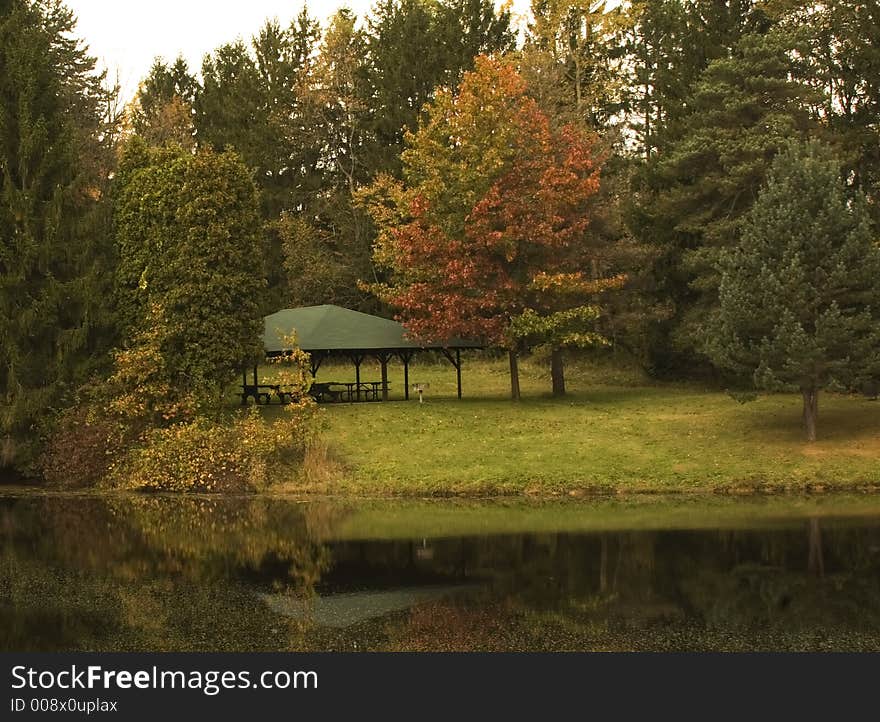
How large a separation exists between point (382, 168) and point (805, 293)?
3308 cm

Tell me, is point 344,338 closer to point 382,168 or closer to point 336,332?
point 336,332

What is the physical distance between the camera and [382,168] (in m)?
59.6

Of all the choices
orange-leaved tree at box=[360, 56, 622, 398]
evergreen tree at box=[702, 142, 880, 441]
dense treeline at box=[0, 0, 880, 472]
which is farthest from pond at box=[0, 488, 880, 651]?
orange-leaved tree at box=[360, 56, 622, 398]

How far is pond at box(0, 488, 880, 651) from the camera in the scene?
51.8ft

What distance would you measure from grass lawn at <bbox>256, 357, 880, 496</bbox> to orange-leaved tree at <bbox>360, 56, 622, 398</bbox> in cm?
351

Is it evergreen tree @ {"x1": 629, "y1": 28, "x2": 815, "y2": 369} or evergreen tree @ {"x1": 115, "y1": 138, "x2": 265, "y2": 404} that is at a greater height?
evergreen tree @ {"x1": 629, "y1": 28, "x2": 815, "y2": 369}

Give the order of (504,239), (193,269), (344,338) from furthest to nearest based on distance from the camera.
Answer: (344,338) → (504,239) → (193,269)

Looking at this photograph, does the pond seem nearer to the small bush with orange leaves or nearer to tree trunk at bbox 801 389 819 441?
the small bush with orange leaves

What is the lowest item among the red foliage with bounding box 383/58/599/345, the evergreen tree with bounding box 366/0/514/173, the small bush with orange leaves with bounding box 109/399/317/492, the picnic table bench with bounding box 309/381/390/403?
the small bush with orange leaves with bounding box 109/399/317/492

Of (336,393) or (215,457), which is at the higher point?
(336,393)

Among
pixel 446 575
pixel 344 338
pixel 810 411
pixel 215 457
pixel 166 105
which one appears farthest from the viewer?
pixel 166 105

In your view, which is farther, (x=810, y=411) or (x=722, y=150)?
(x=722, y=150)

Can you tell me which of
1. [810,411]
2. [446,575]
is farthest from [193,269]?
[810,411]

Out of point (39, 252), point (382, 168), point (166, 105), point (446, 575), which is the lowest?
point (446, 575)
